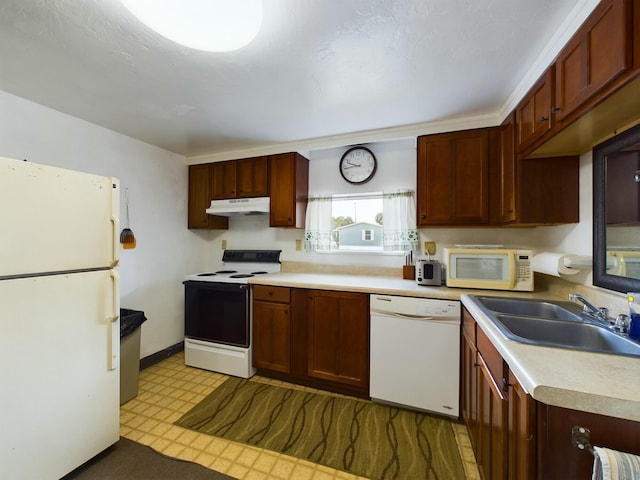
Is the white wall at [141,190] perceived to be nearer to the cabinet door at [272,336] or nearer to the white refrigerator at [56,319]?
the white refrigerator at [56,319]

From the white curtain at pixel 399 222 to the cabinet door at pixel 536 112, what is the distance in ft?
3.29

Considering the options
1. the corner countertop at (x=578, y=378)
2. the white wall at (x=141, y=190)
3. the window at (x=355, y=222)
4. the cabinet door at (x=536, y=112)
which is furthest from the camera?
the window at (x=355, y=222)

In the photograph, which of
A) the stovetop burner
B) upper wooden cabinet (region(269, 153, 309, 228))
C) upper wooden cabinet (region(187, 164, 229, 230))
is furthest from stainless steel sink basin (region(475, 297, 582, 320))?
upper wooden cabinet (region(187, 164, 229, 230))

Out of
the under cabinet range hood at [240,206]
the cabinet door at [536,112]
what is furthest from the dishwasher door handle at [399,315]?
the under cabinet range hood at [240,206]

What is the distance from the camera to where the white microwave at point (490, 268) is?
73.5 inches

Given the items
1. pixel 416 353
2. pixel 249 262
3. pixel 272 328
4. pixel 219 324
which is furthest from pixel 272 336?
pixel 416 353

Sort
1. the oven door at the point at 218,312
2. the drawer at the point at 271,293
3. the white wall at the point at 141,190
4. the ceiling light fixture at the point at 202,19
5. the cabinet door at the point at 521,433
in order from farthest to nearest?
1. the oven door at the point at 218,312
2. the drawer at the point at 271,293
3. the white wall at the point at 141,190
4. the ceiling light fixture at the point at 202,19
5. the cabinet door at the point at 521,433

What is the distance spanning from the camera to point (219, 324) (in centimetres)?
256

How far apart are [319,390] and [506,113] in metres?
2.72

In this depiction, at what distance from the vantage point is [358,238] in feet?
9.45

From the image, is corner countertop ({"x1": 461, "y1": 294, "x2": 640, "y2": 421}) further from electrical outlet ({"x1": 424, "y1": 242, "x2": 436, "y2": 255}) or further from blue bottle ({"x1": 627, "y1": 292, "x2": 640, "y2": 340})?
electrical outlet ({"x1": 424, "y1": 242, "x2": 436, "y2": 255})

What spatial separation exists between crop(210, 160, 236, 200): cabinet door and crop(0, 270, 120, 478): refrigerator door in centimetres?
164

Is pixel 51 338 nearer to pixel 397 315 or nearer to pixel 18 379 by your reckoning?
pixel 18 379

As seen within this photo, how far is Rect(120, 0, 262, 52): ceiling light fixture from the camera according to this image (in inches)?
36.6
